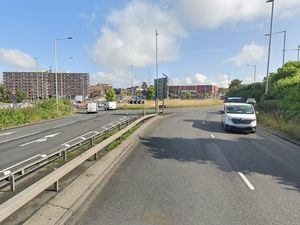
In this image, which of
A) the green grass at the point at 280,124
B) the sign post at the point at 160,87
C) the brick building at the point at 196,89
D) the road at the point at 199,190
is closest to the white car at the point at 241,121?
the green grass at the point at 280,124

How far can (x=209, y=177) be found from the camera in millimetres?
8133

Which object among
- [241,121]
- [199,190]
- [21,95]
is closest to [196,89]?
[21,95]

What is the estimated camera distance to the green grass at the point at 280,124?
17.8 m

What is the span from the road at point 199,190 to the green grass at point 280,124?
633cm

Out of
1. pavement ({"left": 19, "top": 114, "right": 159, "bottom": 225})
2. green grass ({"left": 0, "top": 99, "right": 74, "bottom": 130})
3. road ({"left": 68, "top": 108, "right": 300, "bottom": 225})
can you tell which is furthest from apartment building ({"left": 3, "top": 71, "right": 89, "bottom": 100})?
road ({"left": 68, "top": 108, "right": 300, "bottom": 225})

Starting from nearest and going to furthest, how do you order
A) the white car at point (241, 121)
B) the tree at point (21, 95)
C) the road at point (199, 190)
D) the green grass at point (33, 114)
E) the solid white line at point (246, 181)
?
1. the road at point (199, 190)
2. the solid white line at point (246, 181)
3. the white car at point (241, 121)
4. the green grass at point (33, 114)
5. the tree at point (21, 95)

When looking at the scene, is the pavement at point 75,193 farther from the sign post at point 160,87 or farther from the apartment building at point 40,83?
the apartment building at point 40,83

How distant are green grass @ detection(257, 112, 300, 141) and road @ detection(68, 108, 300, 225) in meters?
6.33

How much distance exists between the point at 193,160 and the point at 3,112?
24669 millimetres

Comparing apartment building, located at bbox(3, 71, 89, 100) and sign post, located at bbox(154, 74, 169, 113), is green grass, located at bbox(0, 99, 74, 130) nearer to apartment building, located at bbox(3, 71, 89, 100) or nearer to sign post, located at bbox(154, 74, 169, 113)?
sign post, located at bbox(154, 74, 169, 113)

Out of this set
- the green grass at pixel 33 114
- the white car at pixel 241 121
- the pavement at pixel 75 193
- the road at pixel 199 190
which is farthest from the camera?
the green grass at pixel 33 114

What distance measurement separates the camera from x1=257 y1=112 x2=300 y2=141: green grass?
17.8 metres

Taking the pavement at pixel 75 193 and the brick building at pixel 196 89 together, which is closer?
the pavement at pixel 75 193

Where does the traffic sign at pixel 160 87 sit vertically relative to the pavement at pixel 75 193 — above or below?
above
